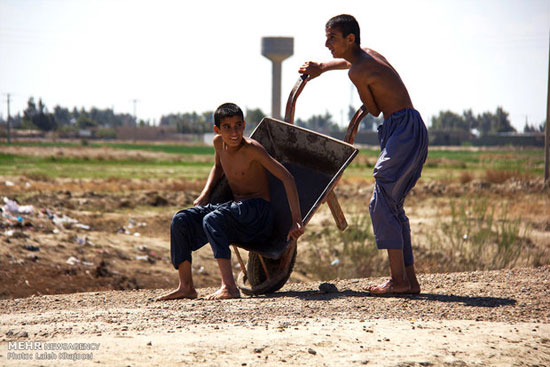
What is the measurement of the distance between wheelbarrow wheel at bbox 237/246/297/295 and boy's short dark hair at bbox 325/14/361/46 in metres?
1.59

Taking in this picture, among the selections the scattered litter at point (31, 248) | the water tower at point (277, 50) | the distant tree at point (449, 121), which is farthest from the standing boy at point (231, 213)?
the distant tree at point (449, 121)

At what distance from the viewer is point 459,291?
198 inches

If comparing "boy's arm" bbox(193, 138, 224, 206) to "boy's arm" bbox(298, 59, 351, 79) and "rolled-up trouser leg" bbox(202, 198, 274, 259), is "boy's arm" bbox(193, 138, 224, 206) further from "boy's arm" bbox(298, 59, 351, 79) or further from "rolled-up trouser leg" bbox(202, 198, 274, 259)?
"boy's arm" bbox(298, 59, 351, 79)

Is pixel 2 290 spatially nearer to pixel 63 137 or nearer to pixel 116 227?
pixel 116 227

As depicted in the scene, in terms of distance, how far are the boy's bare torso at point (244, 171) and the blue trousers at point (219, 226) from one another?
0.09 meters

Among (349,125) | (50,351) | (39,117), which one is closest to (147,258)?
(349,125)

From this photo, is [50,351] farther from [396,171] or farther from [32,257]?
[32,257]

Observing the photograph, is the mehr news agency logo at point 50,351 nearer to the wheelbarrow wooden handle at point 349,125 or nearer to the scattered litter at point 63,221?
the wheelbarrow wooden handle at point 349,125

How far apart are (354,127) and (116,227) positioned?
288 inches

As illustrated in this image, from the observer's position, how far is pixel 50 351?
3146 millimetres

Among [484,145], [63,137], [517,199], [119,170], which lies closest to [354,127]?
[517,199]

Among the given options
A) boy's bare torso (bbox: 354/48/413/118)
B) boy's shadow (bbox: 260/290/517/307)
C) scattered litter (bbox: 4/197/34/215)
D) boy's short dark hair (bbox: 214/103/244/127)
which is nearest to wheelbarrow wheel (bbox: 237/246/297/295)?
boy's shadow (bbox: 260/290/517/307)

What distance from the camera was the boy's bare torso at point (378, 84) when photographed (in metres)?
4.75

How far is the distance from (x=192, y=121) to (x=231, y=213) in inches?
4698
